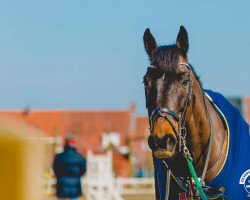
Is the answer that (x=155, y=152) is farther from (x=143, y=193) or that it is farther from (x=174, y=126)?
(x=143, y=193)

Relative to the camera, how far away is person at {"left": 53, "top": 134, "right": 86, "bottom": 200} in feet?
40.8

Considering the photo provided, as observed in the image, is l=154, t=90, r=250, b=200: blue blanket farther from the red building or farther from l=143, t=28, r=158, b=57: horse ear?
the red building

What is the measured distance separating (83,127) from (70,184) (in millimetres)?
65215

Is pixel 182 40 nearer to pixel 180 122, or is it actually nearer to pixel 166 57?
pixel 166 57

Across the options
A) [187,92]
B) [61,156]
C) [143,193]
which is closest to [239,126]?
[187,92]

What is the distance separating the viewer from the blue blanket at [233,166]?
4.42 m

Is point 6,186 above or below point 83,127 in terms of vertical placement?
below

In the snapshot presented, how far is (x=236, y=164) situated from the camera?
4492 millimetres

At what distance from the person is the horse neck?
8.12 metres

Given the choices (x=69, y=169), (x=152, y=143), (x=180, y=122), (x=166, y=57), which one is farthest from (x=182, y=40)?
(x=69, y=169)

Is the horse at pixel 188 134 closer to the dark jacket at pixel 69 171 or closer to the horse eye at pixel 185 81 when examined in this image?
the horse eye at pixel 185 81

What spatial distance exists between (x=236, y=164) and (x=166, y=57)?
109cm

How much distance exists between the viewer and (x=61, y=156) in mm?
12438

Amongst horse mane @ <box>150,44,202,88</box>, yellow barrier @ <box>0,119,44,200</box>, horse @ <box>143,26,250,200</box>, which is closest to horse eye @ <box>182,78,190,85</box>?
horse @ <box>143,26,250,200</box>
